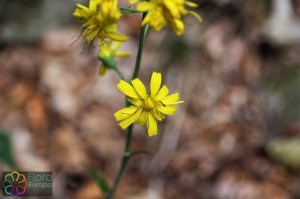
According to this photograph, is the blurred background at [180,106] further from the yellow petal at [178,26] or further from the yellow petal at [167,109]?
the yellow petal at [178,26]

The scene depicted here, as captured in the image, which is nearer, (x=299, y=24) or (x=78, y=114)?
(x=78, y=114)

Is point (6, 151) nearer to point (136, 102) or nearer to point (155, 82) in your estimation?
point (136, 102)

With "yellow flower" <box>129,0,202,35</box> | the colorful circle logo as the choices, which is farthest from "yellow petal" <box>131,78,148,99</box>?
the colorful circle logo

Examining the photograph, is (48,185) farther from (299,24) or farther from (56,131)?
(299,24)

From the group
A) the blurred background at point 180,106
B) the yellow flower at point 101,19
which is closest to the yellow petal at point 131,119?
the yellow flower at point 101,19

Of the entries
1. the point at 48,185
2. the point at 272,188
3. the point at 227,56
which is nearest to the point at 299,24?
the point at 227,56

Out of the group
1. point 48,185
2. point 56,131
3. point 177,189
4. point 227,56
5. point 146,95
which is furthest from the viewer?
point 227,56
